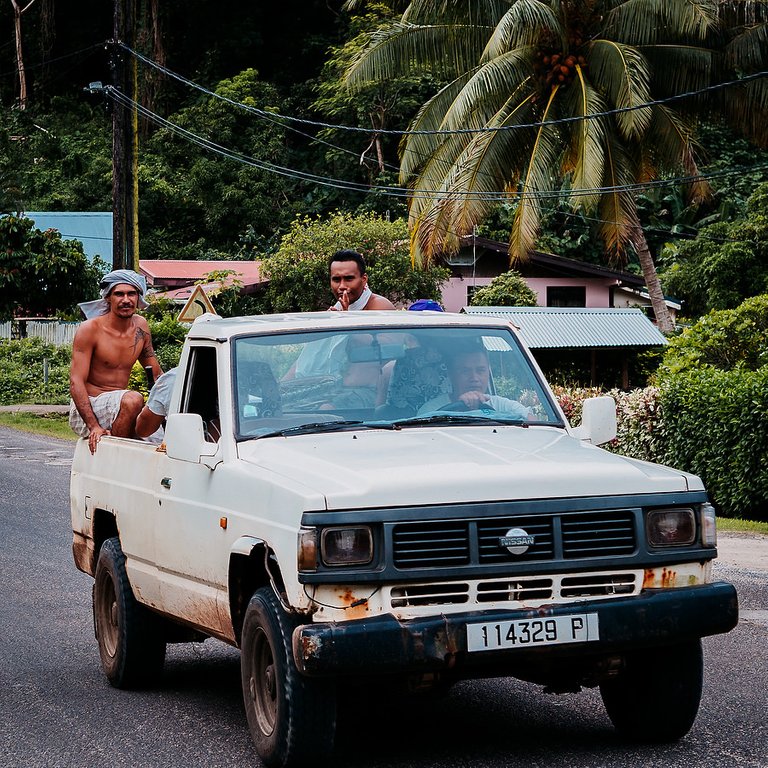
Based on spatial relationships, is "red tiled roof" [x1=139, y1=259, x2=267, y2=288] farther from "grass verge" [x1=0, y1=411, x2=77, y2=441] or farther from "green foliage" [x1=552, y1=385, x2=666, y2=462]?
"green foliage" [x1=552, y1=385, x2=666, y2=462]

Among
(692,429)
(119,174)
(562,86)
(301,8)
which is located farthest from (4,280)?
(301,8)

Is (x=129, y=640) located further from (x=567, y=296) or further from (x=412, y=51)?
(x=567, y=296)

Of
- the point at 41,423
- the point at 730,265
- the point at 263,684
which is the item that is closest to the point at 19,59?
the point at 41,423

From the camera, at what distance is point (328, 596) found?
16.8 feet

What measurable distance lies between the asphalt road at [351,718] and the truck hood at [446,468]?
1043 millimetres

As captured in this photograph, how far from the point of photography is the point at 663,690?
5746 millimetres

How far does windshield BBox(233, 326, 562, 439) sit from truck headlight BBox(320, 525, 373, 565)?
1.17 m

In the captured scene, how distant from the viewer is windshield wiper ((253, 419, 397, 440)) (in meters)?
6.21

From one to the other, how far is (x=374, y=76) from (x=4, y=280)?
50.0 ft

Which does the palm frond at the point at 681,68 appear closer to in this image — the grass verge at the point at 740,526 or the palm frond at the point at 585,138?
the palm frond at the point at 585,138

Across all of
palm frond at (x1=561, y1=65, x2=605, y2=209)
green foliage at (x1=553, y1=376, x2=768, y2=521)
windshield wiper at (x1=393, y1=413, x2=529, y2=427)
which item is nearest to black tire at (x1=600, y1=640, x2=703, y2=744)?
windshield wiper at (x1=393, y1=413, x2=529, y2=427)

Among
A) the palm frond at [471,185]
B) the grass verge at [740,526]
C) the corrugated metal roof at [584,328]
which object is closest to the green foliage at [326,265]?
the corrugated metal roof at [584,328]

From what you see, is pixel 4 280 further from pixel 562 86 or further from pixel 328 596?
pixel 328 596

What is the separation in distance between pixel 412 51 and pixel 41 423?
12.1m
